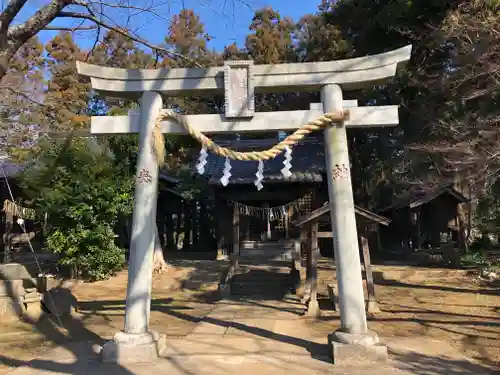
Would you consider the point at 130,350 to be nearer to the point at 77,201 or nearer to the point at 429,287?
the point at 77,201

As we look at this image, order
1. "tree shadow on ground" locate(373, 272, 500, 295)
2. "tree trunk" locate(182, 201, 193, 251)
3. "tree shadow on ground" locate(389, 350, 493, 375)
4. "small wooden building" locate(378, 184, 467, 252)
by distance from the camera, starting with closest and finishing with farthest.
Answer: "tree shadow on ground" locate(389, 350, 493, 375), "tree shadow on ground" locate(373, 272, 500, 295), "small wooden building" locate(378, 184, 467, 252), "tree trunk" locate(182, 201, 193, 251)

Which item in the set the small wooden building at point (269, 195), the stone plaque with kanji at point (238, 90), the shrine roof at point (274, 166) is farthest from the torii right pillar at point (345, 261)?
the shrine roof at point (274, 166)

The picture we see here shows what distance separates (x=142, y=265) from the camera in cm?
536

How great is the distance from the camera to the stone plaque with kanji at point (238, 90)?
5.47 m

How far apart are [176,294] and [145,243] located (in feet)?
24.5

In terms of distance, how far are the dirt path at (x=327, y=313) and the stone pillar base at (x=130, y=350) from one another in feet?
5.08

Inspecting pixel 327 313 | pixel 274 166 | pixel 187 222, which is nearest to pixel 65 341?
pixel 327 313

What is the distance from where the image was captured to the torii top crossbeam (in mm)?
5398

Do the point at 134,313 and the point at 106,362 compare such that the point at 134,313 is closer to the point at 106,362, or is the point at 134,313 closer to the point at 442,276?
the point at 106,362

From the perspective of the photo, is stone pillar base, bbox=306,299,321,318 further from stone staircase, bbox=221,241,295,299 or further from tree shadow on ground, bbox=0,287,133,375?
tree shadow on ground, bbox=0,287,133,375

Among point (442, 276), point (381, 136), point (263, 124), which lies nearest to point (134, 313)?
point (263, 124)

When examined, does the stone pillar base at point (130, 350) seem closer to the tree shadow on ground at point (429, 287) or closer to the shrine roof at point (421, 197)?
the tree shadow on ground at point (429, 287)

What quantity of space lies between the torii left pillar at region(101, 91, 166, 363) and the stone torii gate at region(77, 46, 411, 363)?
12 millimetres

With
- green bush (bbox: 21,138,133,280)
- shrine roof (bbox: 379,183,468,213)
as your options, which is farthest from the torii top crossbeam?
shrine roof (bbox: 379,183,468,213)
